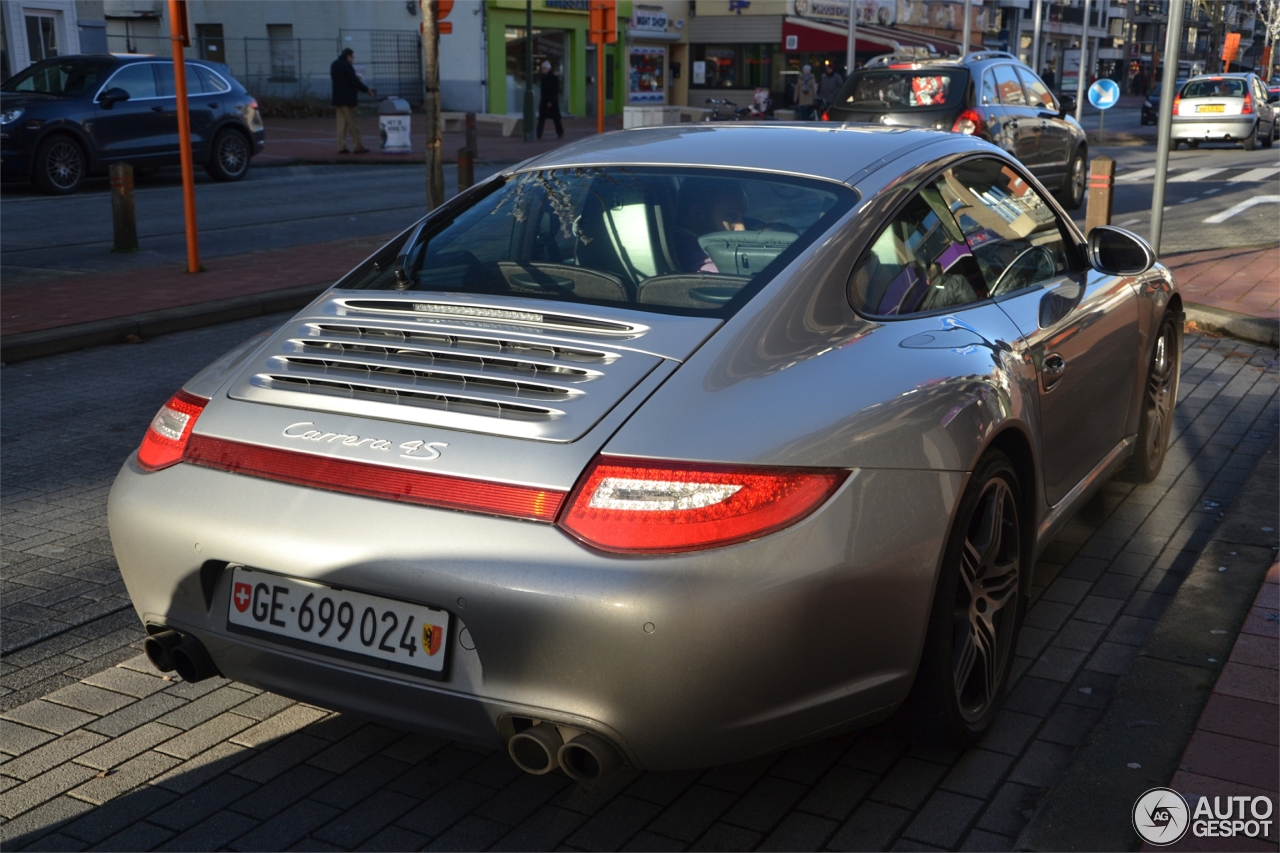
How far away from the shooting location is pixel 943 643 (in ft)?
9.96

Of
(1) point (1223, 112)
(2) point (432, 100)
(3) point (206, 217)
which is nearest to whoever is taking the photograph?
(2) point (432, 100)

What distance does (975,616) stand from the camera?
10.8 feet

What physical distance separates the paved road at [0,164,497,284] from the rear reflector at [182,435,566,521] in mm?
8948

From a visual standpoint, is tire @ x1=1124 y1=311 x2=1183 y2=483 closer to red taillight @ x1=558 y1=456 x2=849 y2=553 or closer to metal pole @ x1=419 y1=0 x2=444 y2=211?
red taillight @ x1=558 y1=456 x2=849 y2=553

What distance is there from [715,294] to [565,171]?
972 mm

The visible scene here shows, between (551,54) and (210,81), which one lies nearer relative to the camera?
(210,81)

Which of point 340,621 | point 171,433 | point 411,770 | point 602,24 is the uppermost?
point 602,24

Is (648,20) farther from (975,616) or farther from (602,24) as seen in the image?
(975,616)

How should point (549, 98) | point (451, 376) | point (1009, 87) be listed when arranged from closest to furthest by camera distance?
point (451, 376), point (1009, 87), point (549, 98)

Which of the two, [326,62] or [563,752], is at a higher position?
[326,62]

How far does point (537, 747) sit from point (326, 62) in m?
41.8

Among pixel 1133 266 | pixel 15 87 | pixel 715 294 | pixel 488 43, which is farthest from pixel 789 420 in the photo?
pixel 488 43

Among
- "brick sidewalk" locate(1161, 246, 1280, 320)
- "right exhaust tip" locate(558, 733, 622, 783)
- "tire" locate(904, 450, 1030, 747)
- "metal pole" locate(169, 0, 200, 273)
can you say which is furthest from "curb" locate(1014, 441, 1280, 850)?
"metal pole" locate(169, 0, 200, 273)

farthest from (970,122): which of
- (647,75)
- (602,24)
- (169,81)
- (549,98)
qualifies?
(647,75)
